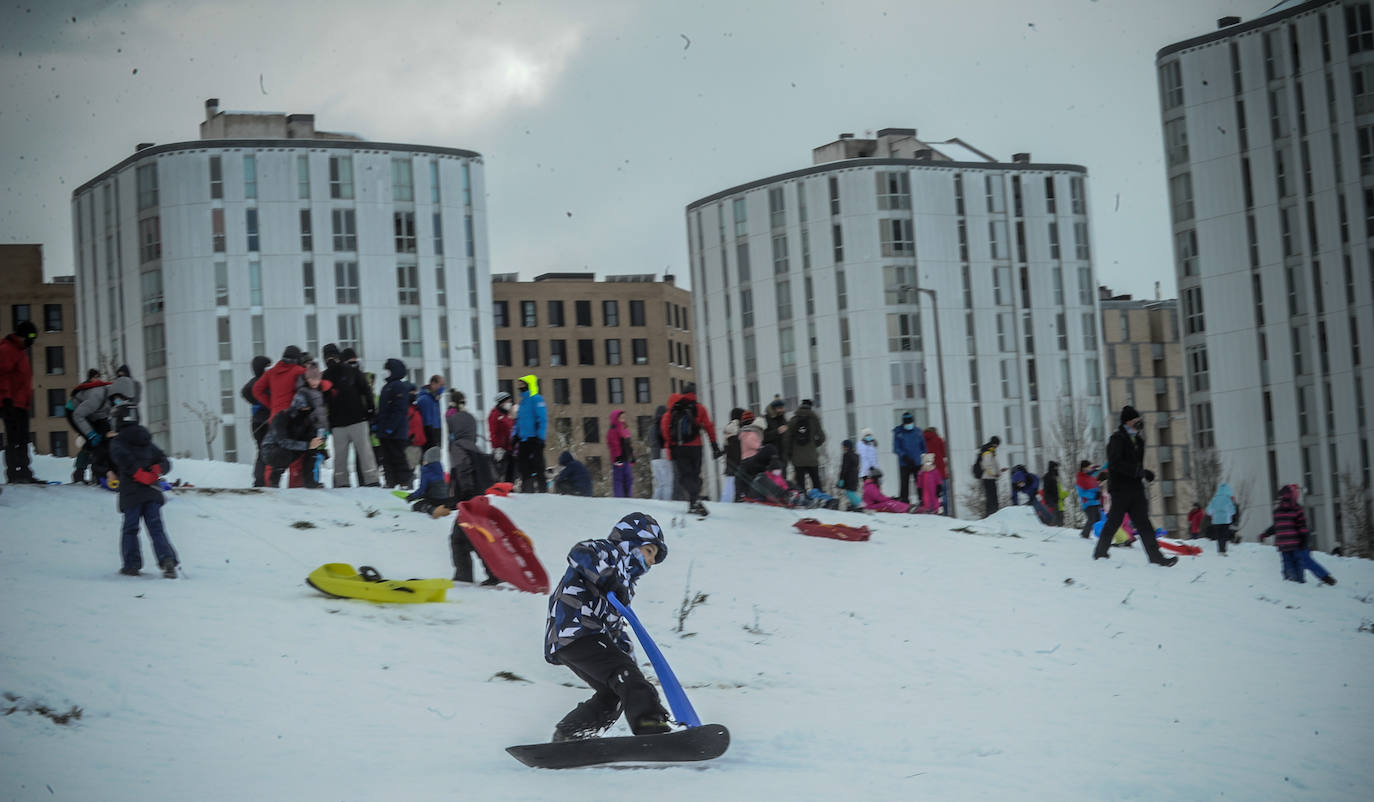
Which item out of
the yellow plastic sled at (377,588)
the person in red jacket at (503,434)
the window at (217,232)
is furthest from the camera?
the window at (217,232)

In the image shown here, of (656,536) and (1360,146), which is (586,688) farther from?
(1360,146)

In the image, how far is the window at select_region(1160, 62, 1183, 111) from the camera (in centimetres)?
6644

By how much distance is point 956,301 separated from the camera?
272 feet

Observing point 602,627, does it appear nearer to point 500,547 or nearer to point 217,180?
point 500,547

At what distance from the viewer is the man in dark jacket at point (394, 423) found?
18.0 metres

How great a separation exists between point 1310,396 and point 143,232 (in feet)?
189

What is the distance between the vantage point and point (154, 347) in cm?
7325

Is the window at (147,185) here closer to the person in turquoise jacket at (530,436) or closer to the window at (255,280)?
the window at (255,280)

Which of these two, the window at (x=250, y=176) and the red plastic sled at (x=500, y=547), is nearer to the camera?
the red plastic sled at (x=500, y=547)

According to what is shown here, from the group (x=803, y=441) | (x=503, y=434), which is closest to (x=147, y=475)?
(x=503, y=434)

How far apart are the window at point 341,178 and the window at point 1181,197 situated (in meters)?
41.4

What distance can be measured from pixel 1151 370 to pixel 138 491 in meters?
97.7

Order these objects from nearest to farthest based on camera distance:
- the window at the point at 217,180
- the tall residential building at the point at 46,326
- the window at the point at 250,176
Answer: the window at the point at 217,180 → the window at the point at 250,176 → the tall residential building at the point at 46,326

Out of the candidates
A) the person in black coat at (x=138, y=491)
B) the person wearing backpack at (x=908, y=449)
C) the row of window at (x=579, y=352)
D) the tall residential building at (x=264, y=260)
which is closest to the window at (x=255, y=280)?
the tall residential building at (x=264, y=260)
